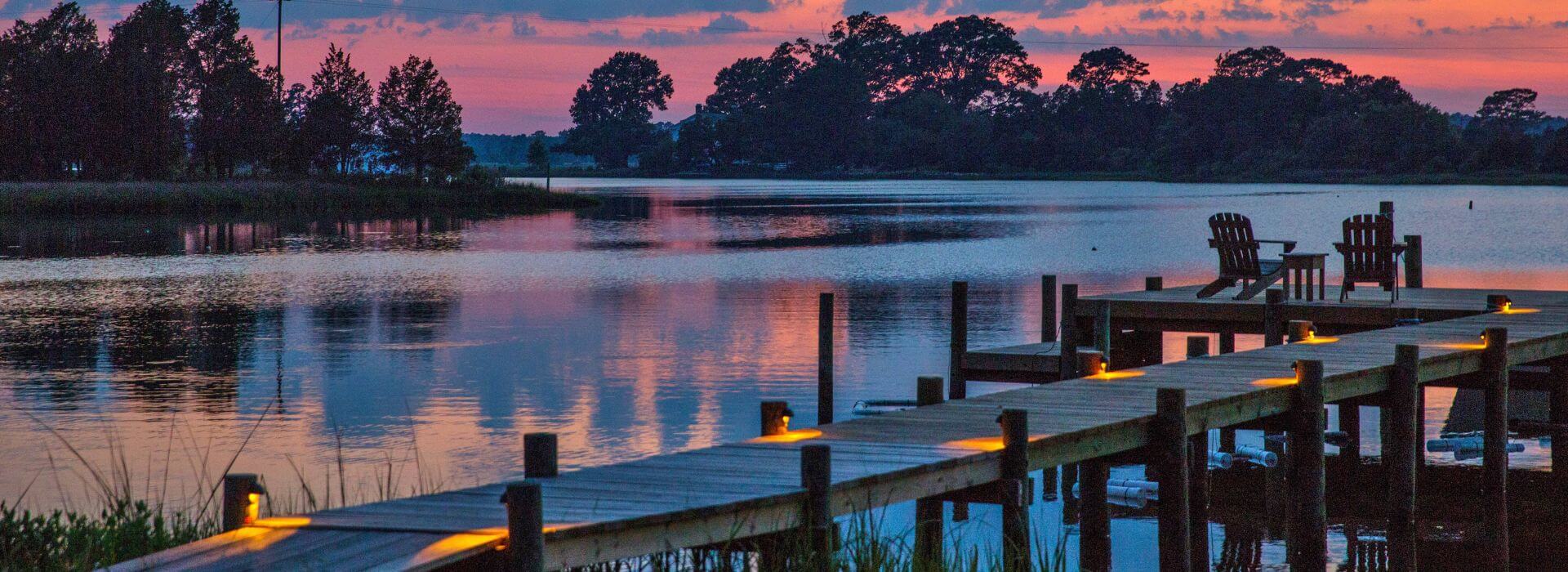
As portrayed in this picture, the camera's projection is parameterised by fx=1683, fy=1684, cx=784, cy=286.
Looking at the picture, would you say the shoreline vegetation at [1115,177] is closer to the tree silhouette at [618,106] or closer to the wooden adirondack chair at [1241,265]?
the tree silhouette at [618,106]

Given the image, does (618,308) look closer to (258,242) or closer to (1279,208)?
(258,242)

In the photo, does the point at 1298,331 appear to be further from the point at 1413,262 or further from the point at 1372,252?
the point at 1413,262

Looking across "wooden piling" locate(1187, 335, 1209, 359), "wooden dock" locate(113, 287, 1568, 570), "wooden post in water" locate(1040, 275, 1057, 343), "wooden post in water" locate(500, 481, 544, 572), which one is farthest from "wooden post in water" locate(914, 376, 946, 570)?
"wooden post in water" locate(1040, 275, 1057, 343)

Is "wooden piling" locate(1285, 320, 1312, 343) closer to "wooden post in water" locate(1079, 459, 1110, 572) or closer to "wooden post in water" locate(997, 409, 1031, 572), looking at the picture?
"wooden post in water" locate(1079, 459, 1110, 572)

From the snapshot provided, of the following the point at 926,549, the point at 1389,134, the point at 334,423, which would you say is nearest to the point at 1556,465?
the point at 926,549

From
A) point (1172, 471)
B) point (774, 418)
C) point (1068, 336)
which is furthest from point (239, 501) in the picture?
point (1068, 336)

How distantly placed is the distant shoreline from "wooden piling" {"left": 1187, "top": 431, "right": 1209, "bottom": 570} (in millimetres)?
99896

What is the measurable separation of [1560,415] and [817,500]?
31.6 feet

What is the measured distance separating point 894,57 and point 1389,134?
64178mm

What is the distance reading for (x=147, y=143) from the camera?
66062mm

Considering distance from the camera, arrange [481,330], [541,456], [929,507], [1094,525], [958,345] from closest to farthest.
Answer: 1. [541,456]
2. [1094,525]
3. [929,507]
4. [958,345]
5. [481,330]

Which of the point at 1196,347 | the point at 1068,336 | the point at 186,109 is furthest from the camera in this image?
the point at 186,109

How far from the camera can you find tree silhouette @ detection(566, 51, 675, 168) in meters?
164

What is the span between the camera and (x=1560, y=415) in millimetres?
14352
